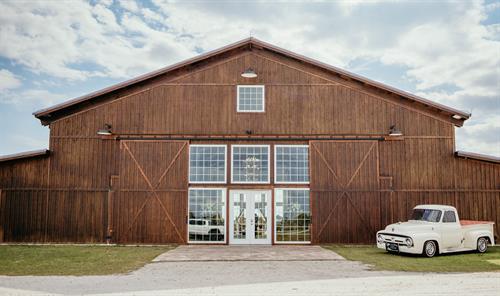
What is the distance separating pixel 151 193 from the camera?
59.4ft

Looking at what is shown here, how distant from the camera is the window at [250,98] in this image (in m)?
18.5

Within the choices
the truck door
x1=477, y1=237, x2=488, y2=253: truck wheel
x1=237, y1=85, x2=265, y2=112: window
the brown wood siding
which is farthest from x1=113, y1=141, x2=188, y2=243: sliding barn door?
x1=477, y1=237, x2=488, y2=253: truck wheel

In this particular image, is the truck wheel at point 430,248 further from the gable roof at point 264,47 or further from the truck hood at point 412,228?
the gable roof at point 264,47

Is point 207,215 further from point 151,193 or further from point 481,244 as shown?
point 481,244

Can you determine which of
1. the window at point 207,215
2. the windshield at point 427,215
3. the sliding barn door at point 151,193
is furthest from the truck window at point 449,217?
the sliding barn door at point 151,193

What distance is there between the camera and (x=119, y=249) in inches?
647

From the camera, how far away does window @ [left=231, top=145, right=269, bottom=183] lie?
1831cm

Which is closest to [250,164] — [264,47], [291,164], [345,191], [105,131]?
[291,164]

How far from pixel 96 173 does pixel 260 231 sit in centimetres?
699

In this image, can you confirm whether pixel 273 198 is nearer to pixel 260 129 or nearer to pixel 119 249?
pixel 260 129

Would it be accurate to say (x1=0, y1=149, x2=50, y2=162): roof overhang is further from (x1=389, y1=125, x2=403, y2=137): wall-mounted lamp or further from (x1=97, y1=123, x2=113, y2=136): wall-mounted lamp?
(x1=389, y1=125, x2=403, y2=137): wall-mounted lamp

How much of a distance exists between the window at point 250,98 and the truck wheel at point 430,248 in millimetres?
8134

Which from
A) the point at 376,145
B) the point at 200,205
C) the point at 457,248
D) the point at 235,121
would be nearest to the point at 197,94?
the point at 235,121

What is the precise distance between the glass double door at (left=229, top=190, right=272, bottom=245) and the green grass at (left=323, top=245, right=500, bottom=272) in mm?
3224
